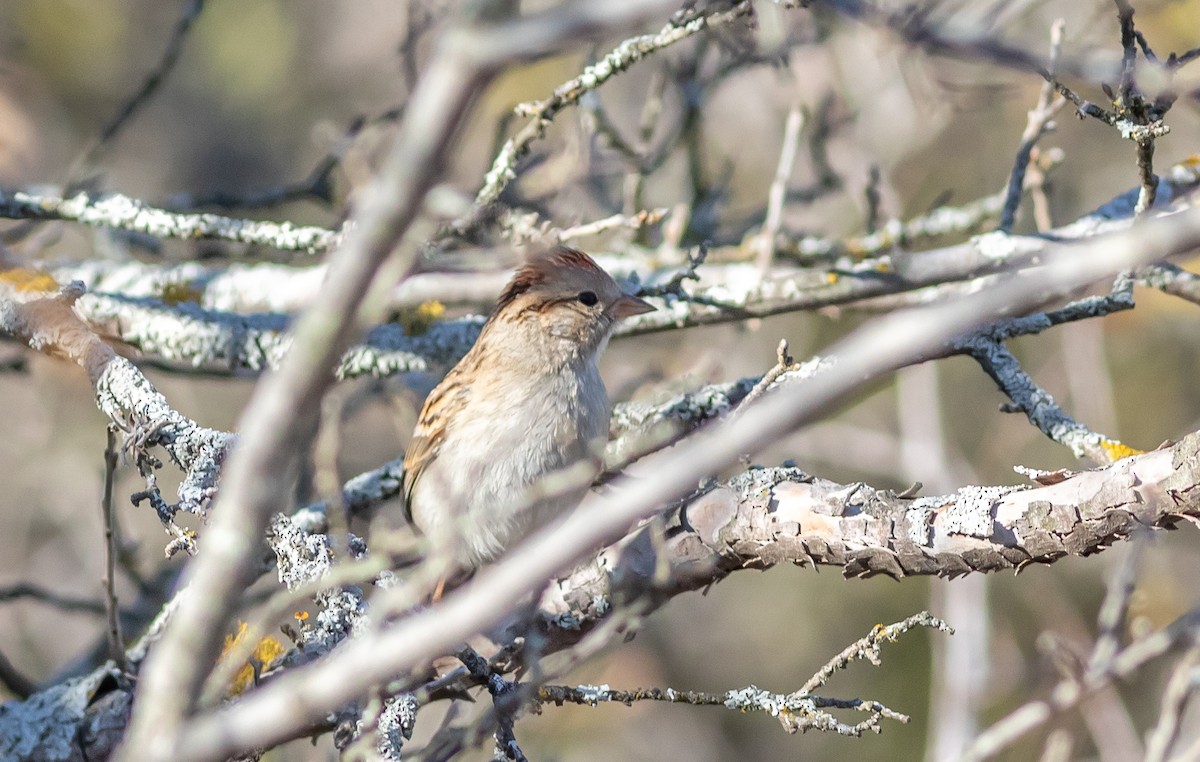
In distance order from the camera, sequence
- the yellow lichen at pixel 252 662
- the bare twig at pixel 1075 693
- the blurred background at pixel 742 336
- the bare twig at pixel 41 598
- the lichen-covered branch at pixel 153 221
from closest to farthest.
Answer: the bare twig at pixel 1075 693 → the yellow lichen at pixel 252 662 → the bare twig at pixel 41 598 → the lichen-covered branch at pixel 153 221 → the blurred background at pixel 742 336

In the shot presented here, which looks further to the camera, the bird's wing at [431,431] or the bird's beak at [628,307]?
the bird's wing at [431,431]

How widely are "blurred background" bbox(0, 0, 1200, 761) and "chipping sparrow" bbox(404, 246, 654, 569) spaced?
635 mm

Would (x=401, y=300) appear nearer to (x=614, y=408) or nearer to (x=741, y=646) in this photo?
(x=614, y=408)

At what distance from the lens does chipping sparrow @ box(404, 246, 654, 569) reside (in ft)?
11.1

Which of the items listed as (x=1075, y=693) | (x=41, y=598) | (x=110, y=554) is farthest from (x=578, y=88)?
(x=41, y=598)

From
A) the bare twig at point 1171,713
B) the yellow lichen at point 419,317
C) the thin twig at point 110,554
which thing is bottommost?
the bare twig at point 1171,713

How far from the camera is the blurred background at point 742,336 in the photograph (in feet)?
15.7

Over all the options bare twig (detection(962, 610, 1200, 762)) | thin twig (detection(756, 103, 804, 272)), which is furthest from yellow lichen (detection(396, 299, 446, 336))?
bare twig (detection(962, 610, 1200, 762))

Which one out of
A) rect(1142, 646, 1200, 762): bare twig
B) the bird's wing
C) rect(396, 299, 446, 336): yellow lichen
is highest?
rect(396, 299, 446, 336): yellow lichen

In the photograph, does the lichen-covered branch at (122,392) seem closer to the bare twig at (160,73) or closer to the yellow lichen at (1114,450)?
the bare twig at (160,73)

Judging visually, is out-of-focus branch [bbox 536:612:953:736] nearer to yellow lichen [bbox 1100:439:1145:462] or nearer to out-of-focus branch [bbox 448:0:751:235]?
yellow lichen [bbox 1100:439:1145:462]

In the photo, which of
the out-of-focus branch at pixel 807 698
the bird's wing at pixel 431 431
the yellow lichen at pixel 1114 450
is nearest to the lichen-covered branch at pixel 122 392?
the out-of-focus branch at pixel 807 698

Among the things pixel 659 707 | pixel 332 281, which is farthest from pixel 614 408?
pixel 659 707

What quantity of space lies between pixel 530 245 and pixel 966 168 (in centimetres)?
412
